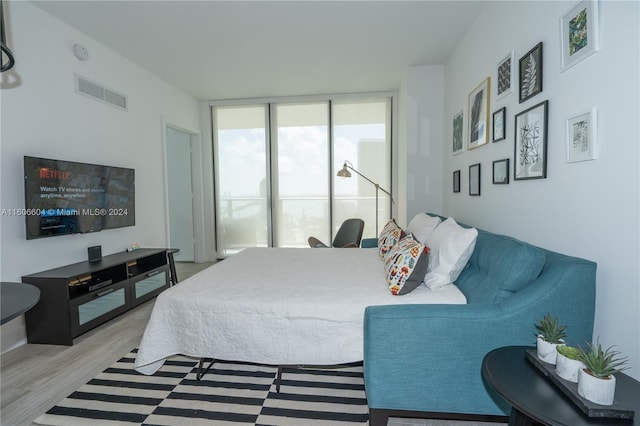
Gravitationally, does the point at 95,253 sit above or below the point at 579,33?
below

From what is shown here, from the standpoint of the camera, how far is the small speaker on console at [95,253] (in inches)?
119

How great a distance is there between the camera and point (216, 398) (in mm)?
1838

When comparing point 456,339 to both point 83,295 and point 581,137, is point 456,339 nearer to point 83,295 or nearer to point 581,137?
point 581,137

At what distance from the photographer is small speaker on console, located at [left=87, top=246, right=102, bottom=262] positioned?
3.02m

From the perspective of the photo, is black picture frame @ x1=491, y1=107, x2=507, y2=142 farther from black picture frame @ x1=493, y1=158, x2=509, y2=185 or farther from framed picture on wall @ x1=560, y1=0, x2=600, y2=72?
framed picture on wall @ x1=560, y1=0, x2=600, y2=72

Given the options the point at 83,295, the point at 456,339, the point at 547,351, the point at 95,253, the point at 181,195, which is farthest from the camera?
the point at 181,195

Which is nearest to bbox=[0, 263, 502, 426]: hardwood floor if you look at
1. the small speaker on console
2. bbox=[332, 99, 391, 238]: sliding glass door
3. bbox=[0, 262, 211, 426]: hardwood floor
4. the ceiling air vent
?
bbox=[0, 262, 211, 426]: hardwood floor

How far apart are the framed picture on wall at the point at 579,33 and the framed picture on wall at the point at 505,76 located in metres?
0.53

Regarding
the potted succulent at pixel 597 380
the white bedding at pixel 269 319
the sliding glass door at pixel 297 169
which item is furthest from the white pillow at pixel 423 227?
the sliding glass door at pixel 297 169

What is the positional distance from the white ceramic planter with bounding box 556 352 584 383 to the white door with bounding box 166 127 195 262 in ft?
16.8

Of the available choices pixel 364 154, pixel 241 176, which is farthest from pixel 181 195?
pixel 364 154

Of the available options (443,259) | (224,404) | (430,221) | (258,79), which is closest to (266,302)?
(224,404)

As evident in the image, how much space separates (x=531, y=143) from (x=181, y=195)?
486 cm

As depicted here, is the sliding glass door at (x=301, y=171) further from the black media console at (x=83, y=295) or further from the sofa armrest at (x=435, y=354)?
the sofa armrest at (x=435, y=354)
